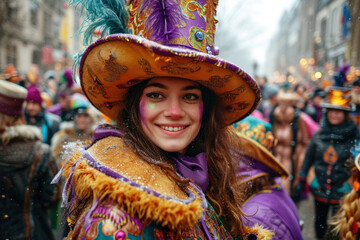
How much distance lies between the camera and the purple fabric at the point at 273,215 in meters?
2.04

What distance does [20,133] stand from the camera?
263cm

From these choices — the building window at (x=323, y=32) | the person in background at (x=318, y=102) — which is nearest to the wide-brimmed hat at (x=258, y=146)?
the person in background at (x=318, y=102)

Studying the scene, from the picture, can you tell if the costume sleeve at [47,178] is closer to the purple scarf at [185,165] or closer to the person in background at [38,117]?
the purple scarf at [185,165]

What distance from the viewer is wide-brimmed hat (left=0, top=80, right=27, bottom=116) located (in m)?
2.50

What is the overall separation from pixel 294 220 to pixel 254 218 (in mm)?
462

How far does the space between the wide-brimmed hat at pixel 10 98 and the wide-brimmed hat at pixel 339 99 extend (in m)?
4.13

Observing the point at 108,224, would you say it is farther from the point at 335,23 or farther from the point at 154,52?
the point at 335,23

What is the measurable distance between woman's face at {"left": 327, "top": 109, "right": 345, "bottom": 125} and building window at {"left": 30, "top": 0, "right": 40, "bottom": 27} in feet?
72.0

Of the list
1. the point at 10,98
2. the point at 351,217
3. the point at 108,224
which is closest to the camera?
Answer: the point at 108,224

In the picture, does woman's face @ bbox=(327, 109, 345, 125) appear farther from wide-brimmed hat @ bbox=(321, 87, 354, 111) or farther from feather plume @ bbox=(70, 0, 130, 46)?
feather plume @ bbox=(70, 0, 130, 46)

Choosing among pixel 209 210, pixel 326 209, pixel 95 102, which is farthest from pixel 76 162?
pixel 326 209

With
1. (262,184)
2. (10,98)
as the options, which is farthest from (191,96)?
(10,98)

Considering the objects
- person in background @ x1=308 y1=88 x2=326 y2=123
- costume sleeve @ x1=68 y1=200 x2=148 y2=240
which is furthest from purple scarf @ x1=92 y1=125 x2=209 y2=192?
person in background @ x1=308 y1=88 x2=326 y2=123

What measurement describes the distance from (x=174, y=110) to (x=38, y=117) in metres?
3.90
